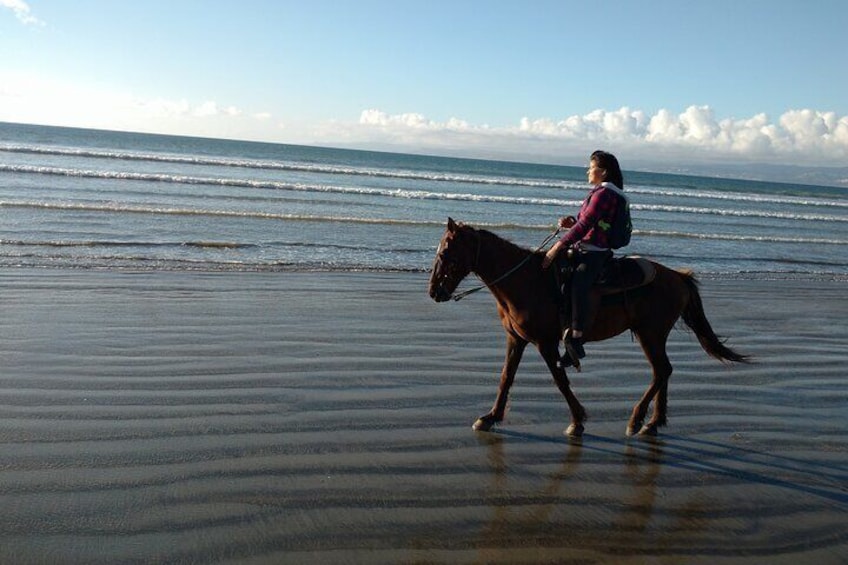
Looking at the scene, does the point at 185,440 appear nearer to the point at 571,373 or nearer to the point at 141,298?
the point at 571,373

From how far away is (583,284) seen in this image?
19.8ft

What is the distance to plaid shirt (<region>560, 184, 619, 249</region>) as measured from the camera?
5.92 m

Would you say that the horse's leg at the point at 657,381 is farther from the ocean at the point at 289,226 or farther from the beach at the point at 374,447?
the ocean at the point at 289,226

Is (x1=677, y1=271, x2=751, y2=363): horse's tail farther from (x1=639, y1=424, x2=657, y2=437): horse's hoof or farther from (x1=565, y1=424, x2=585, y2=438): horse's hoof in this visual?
(x1=565, y1=424, x2=585, y2=438): horse's hoof

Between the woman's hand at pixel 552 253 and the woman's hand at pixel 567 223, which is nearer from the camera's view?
the woman's hand at pixel 552 253

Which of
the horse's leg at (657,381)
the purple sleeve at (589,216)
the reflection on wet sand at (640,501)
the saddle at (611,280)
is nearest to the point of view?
the reflection on wet sand at (640,501)

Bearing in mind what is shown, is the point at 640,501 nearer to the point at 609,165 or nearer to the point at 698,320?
the point at 698,320

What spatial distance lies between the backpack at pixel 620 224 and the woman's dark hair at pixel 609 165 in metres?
0.08

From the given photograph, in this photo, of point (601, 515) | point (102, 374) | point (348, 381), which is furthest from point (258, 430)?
point (601, 515)

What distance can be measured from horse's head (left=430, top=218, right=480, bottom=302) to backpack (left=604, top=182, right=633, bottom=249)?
1.10 meters

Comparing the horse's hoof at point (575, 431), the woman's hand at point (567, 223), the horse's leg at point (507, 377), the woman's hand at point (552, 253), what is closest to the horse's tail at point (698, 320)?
the woman's hand at point (567, 223)

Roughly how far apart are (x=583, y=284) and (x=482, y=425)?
4.69ft

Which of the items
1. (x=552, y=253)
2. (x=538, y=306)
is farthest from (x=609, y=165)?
(x=538, y=306)

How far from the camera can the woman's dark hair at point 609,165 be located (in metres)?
6.00
